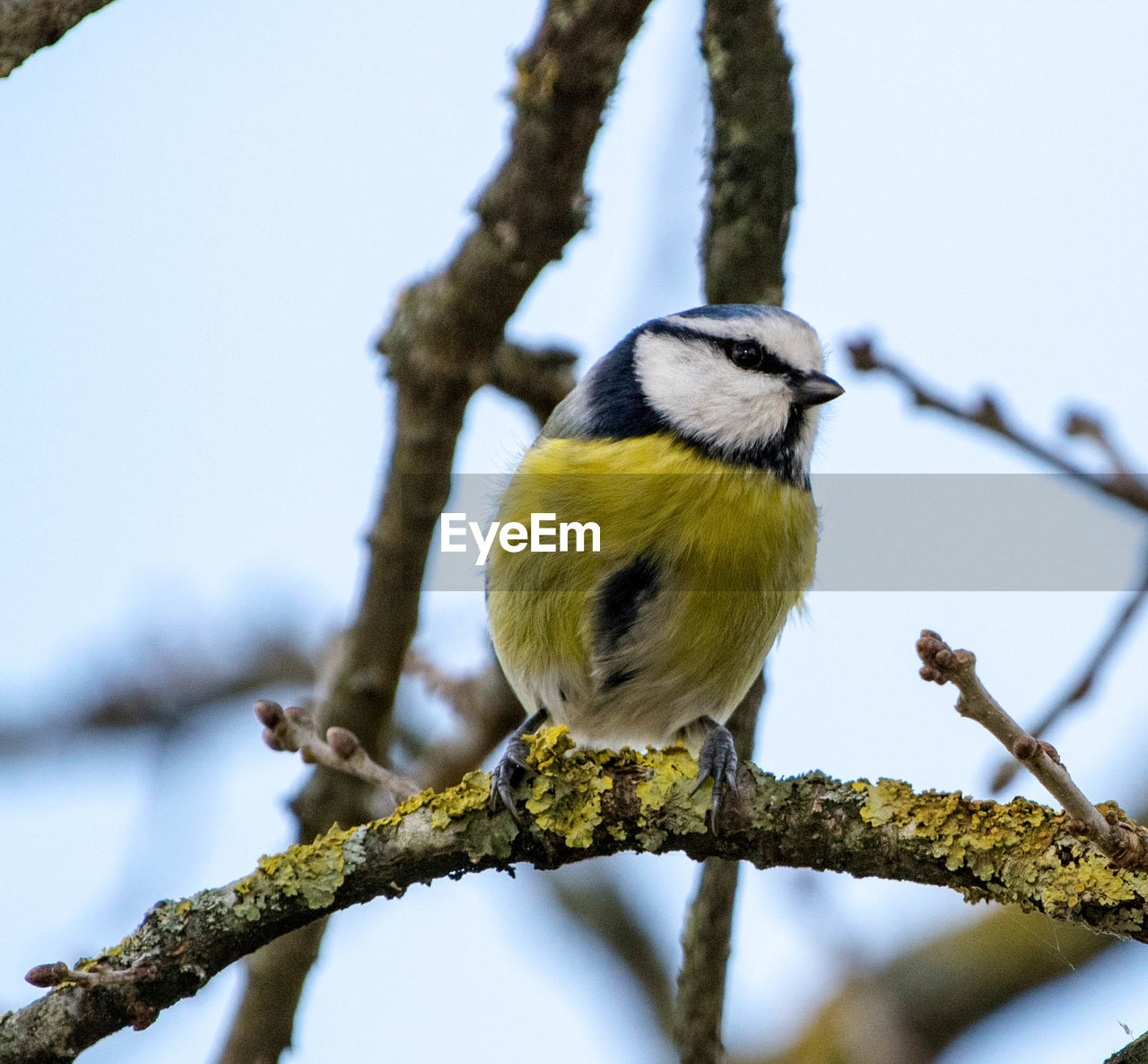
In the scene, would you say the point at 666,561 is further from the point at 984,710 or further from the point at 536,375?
the point at 984,710

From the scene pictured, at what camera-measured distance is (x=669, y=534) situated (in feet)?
7.48

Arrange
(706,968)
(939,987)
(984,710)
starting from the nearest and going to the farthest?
(984,710) → (706,968) → (939,987)

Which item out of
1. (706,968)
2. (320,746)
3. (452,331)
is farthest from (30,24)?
(706,968)

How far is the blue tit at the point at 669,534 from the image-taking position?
7.53ft

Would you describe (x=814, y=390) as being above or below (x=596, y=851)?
above

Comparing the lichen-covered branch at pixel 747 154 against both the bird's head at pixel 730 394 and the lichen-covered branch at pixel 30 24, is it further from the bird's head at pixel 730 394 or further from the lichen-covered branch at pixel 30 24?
the lichen-covered branch at pixel 30 24

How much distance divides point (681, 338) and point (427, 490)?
2.08 ft

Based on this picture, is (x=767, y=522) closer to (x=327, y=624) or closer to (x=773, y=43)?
(x=773, y=43)

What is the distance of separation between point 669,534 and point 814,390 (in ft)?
1.51

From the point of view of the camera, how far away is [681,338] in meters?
2.64

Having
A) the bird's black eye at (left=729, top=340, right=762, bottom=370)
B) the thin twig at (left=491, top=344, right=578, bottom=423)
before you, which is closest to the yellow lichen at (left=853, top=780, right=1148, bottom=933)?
the bird's black eye at (left=729, top=340, right=762, bottom=370)

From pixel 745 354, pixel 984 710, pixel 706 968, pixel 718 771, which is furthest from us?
pixel 745 354

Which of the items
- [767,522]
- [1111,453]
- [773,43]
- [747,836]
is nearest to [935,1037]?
[767,522]

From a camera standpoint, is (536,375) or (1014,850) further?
(536,375)
